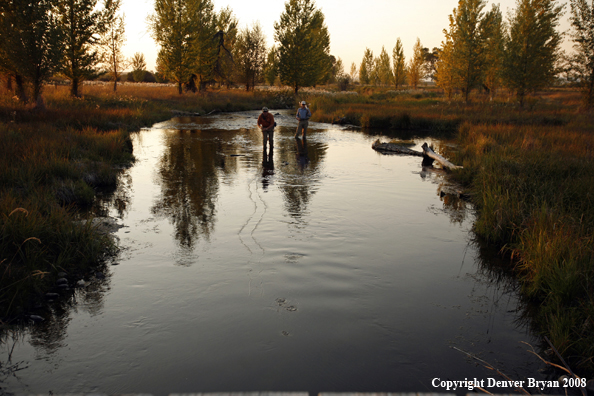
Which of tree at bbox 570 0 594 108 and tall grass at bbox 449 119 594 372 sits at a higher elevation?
tree at bbox 570 0 594 108

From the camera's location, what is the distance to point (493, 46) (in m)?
48.8

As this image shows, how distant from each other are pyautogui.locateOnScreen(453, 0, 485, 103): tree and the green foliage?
121ft

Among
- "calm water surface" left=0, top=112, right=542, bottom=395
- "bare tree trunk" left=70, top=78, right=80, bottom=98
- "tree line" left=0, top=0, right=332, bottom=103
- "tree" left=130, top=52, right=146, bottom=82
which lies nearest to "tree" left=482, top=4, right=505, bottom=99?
"tree line" left=0, top=0, right=332, bottom=103

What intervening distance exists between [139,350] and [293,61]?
174 ft

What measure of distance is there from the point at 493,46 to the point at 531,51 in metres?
16.4

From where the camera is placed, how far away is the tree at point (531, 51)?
3400 centimetres

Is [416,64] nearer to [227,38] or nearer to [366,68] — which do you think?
[366,68]

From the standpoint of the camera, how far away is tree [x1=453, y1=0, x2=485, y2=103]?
41.2 m

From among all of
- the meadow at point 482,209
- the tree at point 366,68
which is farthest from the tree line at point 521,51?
the tree at point 366,68

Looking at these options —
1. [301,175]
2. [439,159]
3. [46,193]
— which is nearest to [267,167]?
[301,175]

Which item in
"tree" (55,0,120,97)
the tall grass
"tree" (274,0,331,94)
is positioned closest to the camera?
the tall grass

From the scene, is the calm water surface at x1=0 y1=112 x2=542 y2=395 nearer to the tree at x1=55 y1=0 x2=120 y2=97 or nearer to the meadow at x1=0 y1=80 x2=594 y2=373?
the meadow at x1=0 y1=80 x2=594 y2=373

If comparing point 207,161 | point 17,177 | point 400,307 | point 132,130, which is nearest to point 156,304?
point 400,307

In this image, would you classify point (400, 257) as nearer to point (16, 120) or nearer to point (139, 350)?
point (139, 350)
